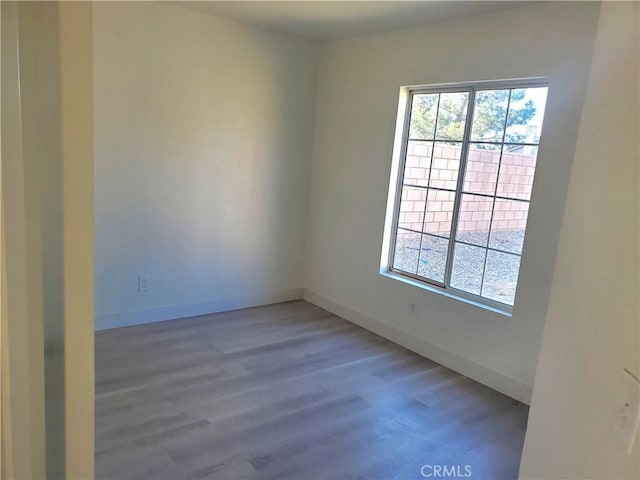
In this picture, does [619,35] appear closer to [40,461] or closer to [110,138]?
[40,461]

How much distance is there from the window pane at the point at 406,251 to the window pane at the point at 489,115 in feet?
3.07

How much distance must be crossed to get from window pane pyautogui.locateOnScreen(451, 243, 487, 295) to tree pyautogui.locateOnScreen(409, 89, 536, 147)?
787 mm

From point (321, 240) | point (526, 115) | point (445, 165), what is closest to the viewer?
point (526, 115)

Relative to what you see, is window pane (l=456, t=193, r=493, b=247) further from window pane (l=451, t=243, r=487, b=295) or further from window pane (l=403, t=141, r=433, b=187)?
window pane (l=403, t=141, r=433, b=187)

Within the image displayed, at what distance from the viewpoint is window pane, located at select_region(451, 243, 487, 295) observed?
3.41m

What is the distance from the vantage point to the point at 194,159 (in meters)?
3.93

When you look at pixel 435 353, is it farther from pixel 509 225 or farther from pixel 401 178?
pixel 401 178

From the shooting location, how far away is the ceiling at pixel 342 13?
3096 mm

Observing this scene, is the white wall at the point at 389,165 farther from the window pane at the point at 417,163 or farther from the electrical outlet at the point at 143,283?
the electrical outlet at the point at 143,283

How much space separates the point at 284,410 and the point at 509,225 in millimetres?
1883

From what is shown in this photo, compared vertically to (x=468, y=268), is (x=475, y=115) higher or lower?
higher

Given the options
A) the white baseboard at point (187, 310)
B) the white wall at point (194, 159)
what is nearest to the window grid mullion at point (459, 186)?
the white wall at point (194, 159)
